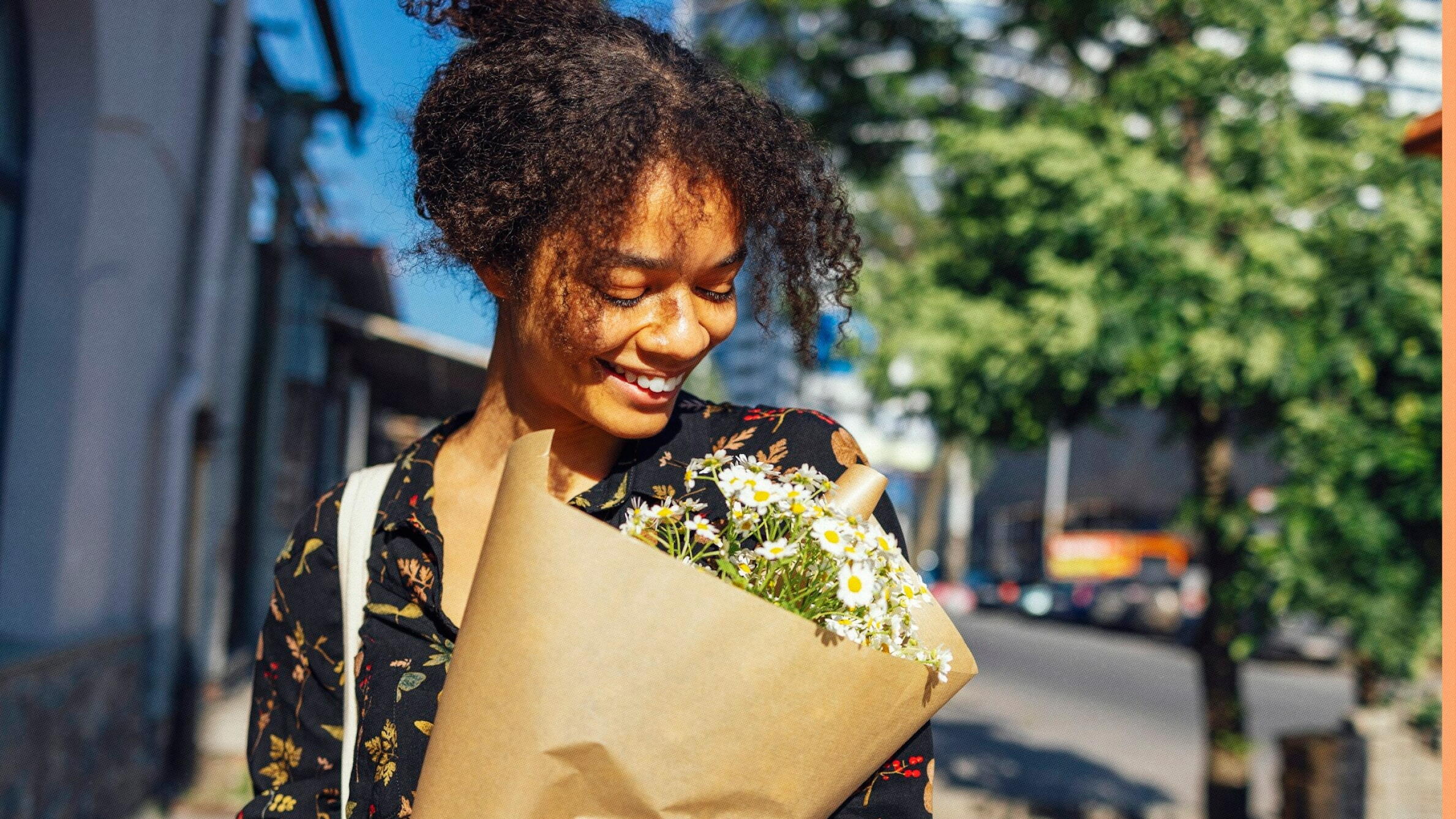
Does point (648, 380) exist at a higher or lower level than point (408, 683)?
higher

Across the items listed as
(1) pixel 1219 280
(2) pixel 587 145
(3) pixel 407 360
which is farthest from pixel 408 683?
(3) pixel 407 360

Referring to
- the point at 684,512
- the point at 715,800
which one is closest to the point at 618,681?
the point at 715,800

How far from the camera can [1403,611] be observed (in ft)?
14.9

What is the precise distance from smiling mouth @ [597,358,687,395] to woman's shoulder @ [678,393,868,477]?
103 mm

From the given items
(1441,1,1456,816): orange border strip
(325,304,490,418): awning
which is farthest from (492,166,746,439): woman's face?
(325,304,490,418): awning

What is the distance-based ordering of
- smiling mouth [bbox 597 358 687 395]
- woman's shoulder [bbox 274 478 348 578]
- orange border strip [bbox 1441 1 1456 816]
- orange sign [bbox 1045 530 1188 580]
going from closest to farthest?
orange border strip [bbox 1441 1 1456 816] → smiling mouth [bbox 597 358 687 395] → woman's shoulder [bbox 274 478 348 578] → orange sign [bbox 1045 530 1188 580]

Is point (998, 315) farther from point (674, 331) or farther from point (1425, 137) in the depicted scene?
point (674, 331)

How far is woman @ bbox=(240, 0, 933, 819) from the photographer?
138 cm

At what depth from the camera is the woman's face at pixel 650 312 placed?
1362 mm

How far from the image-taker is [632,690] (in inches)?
41.5

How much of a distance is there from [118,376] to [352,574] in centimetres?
384

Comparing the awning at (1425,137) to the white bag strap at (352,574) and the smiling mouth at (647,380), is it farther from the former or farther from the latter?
the white bag strap at (352,574)

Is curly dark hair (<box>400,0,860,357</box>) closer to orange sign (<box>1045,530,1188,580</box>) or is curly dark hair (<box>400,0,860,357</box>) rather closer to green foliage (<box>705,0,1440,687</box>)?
green foliage (<box>705,0,1440,687</box>)

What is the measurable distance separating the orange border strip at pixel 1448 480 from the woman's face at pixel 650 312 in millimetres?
822
